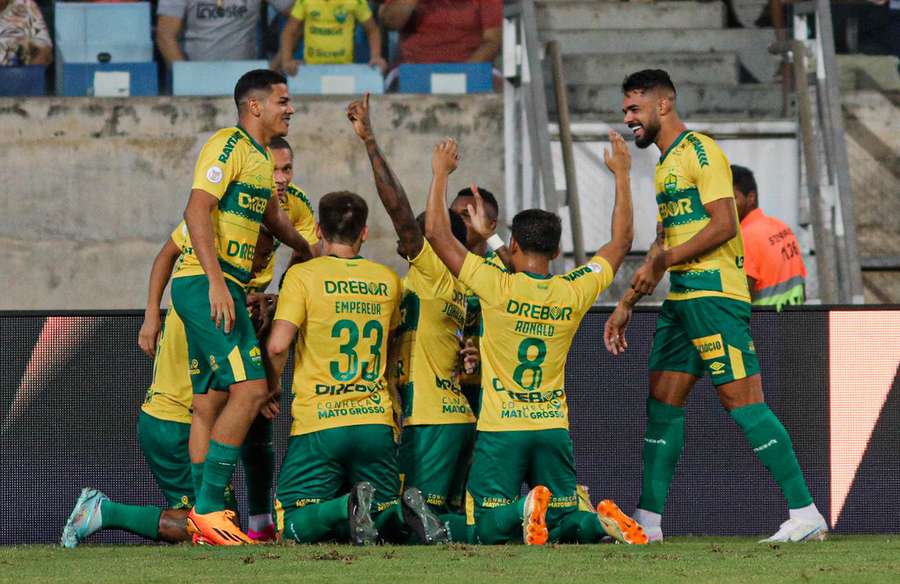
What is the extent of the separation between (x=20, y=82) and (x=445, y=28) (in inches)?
122

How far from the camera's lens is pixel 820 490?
8.91 m

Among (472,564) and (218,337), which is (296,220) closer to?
(218,337)

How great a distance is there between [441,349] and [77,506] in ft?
6.30

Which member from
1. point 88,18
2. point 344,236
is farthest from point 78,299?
point 344,236

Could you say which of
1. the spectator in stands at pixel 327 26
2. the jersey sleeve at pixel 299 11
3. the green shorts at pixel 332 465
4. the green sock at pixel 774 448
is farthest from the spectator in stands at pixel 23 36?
the green sock at pixel 774 448

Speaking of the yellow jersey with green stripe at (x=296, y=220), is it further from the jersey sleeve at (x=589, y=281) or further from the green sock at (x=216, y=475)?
the jersey sleeve at (x=589, y=281)

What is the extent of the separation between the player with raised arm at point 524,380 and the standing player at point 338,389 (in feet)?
1.06

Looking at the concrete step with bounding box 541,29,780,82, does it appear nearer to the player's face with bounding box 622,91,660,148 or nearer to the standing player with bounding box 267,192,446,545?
the player's face with bounding box 622,91,660,148

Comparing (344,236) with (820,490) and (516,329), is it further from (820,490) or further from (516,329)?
(820,490)

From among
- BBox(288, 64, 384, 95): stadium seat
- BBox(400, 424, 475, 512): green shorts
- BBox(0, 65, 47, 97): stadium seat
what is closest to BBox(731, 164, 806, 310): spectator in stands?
BBox(400, 424, 475, 512): green shorts

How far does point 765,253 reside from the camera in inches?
384

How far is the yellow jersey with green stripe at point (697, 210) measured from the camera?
311 inches

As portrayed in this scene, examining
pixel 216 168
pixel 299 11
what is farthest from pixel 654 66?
pixel 216 168

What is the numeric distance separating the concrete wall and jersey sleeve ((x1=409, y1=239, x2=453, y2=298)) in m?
3.65
